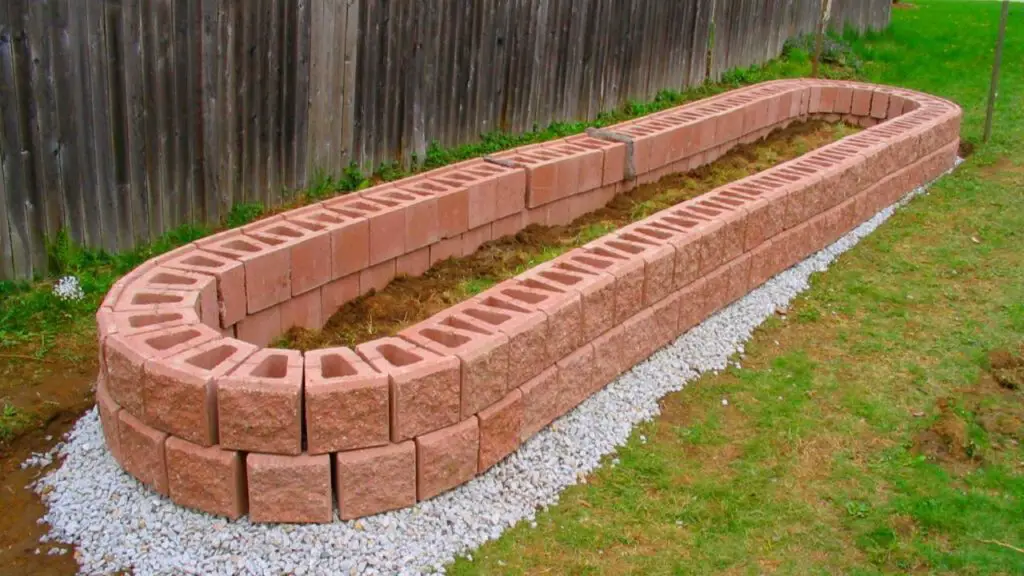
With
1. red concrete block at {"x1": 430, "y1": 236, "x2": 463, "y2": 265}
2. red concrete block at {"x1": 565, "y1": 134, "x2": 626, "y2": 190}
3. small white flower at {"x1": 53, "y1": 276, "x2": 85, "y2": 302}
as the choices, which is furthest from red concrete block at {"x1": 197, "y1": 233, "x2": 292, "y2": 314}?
red concrete block at {"x1": 565, "y1": 134, "x2": 626, "y2": 190}

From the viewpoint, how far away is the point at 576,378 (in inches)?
230

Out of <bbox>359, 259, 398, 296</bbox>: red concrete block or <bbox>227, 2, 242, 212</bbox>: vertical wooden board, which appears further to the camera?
<bbox>227, 2, 242, 212</bbox>: vertical wooden board

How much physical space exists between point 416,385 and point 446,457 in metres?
0.47

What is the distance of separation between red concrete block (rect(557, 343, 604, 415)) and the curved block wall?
0.6 inches

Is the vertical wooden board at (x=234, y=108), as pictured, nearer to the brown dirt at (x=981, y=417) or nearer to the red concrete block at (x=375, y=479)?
the red concrete block at (x=375, y=479)

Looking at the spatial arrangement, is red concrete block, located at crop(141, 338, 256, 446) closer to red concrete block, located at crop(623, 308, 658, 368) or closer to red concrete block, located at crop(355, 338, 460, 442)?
red concrete block, located at crop(355, 338, 460, 442)

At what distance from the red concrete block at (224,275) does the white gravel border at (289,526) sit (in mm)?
949

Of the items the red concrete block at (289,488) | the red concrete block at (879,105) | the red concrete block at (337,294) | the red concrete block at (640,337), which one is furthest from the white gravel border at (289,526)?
A: the red concrete block at (879,105)

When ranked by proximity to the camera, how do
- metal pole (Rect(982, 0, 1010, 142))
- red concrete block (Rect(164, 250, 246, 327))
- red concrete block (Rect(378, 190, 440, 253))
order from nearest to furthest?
red concrete block (Rect(164, 250, 246, 327)), red concrete block (Rect(378, 190, 440, 253)), metal pole (Rect(982, 0, 1010, 142))

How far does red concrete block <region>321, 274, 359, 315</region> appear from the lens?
21.6 ft

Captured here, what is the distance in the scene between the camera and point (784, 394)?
20.9 feet

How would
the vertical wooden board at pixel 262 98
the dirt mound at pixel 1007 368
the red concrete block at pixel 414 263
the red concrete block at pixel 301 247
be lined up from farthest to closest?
the vertical wooden board at pixel 262 98 < the red concrete block at pixel 414 263 < the dirt mound at pixel 1007 368 < the red concrete block at pixel 301 247

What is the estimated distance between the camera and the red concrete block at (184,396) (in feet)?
14.6

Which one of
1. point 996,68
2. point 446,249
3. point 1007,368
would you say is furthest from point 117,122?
point 996,68
